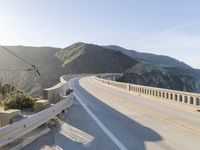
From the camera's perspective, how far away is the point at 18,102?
40.2 ft

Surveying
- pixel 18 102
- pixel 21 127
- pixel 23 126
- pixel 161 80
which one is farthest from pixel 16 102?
pixel 161 80

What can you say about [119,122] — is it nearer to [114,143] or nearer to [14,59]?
[114,143]

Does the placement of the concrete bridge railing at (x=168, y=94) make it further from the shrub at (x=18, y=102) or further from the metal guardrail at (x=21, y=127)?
the metal guardrail at (x=21, y=127)

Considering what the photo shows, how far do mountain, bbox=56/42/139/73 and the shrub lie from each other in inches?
5601

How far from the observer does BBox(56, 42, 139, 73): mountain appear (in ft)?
543

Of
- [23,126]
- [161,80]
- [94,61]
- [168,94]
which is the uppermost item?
[23,126]

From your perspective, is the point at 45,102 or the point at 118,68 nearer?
the point at 45,102

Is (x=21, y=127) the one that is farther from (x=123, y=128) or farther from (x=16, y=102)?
(x=123, y=128)

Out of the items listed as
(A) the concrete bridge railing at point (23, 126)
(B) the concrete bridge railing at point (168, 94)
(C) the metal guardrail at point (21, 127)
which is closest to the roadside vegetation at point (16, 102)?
(A) the concrete bridge railing at point (23, 126)

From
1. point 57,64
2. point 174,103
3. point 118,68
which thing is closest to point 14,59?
point 57,64

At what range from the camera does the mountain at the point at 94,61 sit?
165625mm

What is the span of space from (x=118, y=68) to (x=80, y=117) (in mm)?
160761

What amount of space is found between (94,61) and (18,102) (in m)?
167

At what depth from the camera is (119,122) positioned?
13.4 m
